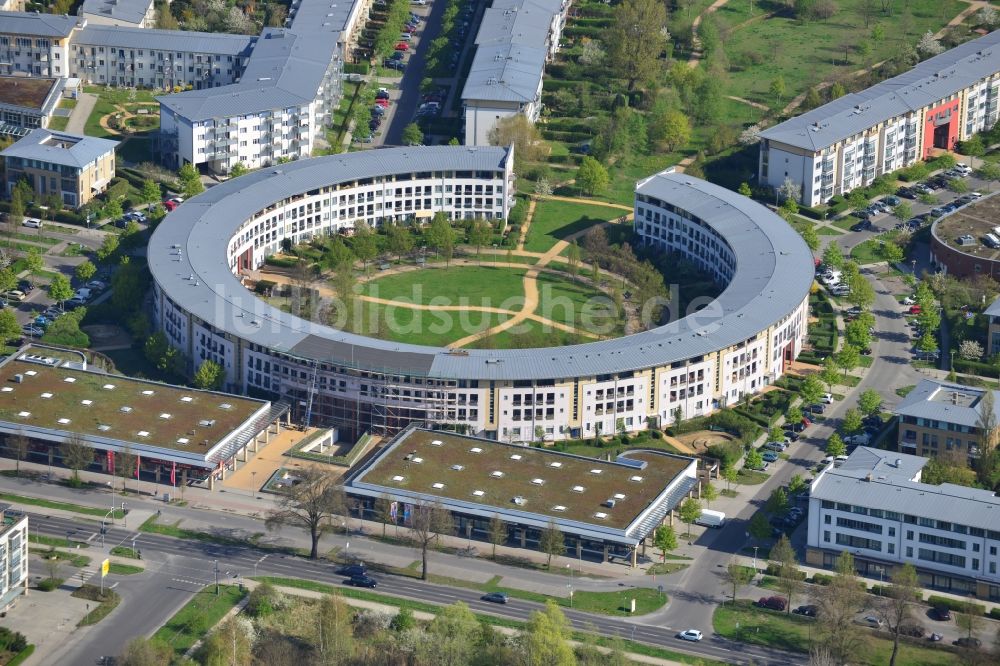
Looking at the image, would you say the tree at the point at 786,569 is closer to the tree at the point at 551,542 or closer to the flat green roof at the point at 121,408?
the tree at the point at 551,542

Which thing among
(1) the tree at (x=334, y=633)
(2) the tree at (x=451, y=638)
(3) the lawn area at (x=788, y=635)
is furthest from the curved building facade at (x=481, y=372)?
(2) the tree at (x=451, y=638)

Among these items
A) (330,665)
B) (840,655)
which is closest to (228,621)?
(330,665)

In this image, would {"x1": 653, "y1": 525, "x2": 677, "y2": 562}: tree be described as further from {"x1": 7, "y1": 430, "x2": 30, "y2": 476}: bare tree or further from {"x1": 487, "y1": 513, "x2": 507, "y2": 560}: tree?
{"x1": 7, "y1": 430, "x2": 30, "y2": 476}: bare tree

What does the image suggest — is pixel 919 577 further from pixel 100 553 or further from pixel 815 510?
pixel 100 553

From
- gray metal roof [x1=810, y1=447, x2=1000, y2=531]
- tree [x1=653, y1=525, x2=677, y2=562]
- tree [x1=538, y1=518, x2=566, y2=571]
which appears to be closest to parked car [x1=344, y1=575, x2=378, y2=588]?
tree [x1=538, y1=518, x2=566, y2=571]

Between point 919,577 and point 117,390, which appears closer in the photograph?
point 919,577

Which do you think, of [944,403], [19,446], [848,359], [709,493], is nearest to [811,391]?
[848,359]

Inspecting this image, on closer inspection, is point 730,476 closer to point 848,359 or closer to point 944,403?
point 944,403
